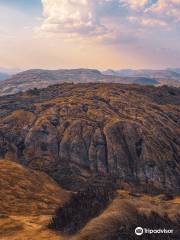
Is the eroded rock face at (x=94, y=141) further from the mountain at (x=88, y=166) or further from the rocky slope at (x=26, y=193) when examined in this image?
the rocky slope at (x=26, y=193)

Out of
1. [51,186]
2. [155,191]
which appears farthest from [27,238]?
[155,191]

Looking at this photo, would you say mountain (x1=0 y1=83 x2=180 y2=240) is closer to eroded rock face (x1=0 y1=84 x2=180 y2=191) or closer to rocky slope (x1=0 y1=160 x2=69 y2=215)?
rocky slope (x1=0 y1=160 x2=69 y2=215)

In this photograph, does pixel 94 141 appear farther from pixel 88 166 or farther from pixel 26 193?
pixel 26 193

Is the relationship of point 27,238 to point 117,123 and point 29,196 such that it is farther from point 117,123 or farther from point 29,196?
point 117,123

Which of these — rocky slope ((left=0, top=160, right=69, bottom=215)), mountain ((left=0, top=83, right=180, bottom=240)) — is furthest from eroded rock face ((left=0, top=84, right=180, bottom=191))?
rocky slope ((left=0, top=160, right=69, bottom=215))

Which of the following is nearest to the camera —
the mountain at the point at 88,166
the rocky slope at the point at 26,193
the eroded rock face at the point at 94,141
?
the mountain at the point at 88,166

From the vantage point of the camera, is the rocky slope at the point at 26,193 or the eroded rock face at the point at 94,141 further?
the eroded rock face at the point at 94,141

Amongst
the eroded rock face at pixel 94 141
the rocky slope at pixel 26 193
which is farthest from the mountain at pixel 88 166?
the eroded rock face at pixel 94 141

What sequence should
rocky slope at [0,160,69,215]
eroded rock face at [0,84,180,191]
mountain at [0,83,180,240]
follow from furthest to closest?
eroded rock face at [0,84,180,191], rocky slope at [0,160,69,215], mountain at [0,83,180,240]

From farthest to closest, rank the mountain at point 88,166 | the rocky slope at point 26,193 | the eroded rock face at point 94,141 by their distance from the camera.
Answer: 1. the eroded rock face at point 94,141
2. the rocky slope at point 26,193
3. the mountain at point 88,166
